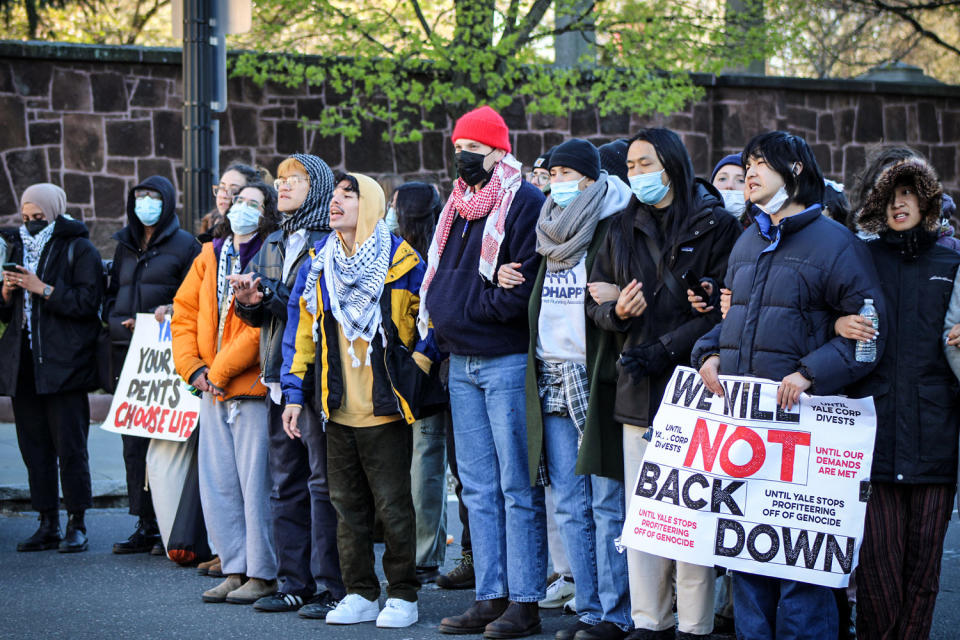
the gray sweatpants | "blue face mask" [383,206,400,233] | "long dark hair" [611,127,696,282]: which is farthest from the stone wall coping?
"long dark hair" [611,127,696,282]

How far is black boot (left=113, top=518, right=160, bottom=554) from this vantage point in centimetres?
792

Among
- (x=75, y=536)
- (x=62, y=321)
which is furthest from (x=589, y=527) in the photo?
(x=62, y=321)

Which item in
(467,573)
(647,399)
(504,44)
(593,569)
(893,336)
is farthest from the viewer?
(504,44)

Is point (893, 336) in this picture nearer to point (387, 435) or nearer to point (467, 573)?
point (387, 435)

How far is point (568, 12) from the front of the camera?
1395 cm

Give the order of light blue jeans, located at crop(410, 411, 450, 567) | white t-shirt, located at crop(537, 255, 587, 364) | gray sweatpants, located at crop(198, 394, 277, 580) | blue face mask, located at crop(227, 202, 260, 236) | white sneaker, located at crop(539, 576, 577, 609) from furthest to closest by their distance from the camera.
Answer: light blue jeans, located at crop(410, 411, 450, 567) < blue face mask, located at crop(227, 202, 260, 236) < gray sweatpants, located at crop(198, 394, 277, 580) < white sneaker, located at crop(539, 576, 577, 609) < white t-shirt, located at crop(537, 255, 587, 364)

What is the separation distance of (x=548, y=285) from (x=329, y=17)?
30.4ft

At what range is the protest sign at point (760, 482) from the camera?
184 inches

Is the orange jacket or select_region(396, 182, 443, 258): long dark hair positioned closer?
the orange jacket

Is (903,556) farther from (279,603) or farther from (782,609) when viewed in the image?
(279,603)

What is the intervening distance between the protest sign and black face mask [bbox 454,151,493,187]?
1581mm

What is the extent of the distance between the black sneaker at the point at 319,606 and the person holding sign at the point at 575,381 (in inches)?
50.1

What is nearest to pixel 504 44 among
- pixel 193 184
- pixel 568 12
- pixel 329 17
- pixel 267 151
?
pixel 568 12

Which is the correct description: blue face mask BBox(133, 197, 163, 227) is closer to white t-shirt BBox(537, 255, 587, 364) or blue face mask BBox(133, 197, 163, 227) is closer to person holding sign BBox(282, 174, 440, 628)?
person holding sign BBox(282, 174, 440, 628)
